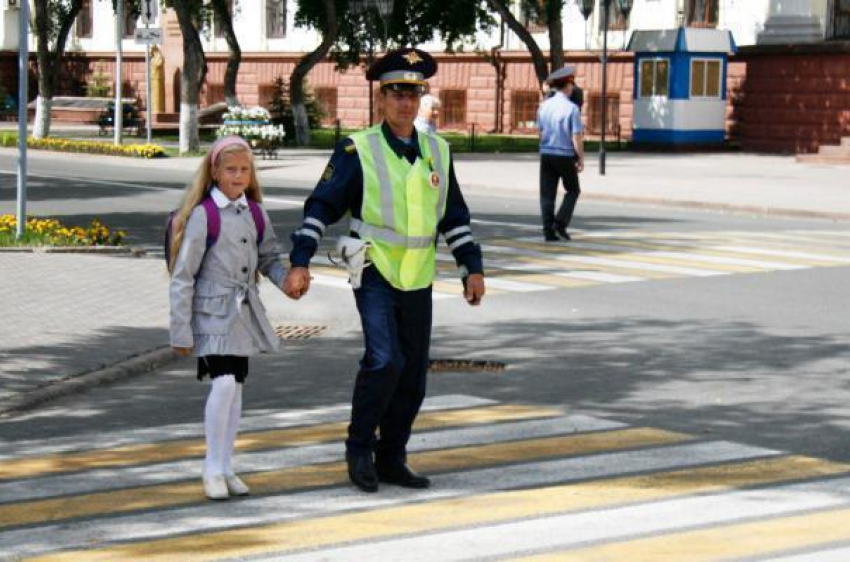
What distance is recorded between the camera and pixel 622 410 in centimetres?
962

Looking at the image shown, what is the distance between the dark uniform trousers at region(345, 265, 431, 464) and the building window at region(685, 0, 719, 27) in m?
46.2

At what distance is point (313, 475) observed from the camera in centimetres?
786

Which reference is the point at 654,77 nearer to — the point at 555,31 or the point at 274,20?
the point at 555,31

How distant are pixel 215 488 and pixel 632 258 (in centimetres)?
1103

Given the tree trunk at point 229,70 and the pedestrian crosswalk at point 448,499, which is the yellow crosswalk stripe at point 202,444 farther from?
the tree trunk at point 229,70

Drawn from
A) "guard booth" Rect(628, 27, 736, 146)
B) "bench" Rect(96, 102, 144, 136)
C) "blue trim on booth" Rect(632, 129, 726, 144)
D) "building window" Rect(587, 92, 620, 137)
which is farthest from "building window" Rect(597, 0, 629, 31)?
"bench" Rect(96, 102, 144, 136)

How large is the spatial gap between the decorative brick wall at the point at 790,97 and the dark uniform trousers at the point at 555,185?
89.9 ft

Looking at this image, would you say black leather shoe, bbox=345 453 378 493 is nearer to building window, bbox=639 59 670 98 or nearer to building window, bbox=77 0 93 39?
building window, bbox=639 59 670 98

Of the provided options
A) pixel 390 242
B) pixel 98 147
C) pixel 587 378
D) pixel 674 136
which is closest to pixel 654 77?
pixel 674 136

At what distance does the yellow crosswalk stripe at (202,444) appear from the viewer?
26.7 ft

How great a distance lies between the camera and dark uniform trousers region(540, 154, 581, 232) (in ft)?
64.1

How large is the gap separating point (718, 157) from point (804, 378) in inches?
1309

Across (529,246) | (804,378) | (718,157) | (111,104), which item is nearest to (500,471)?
(804,378)

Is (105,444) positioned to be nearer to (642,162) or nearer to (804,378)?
(804,378)
